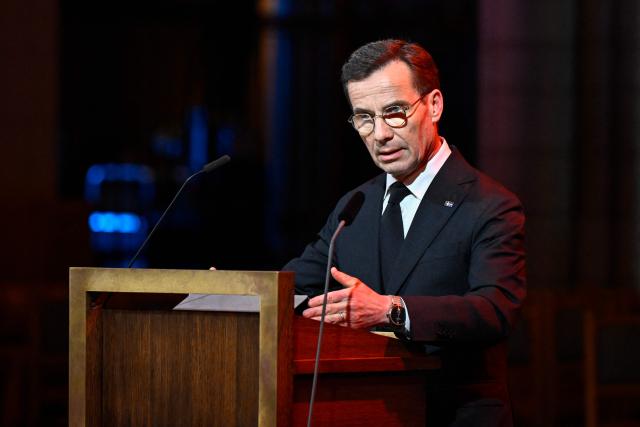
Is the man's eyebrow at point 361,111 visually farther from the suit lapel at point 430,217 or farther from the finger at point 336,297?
the finger at point 336,297

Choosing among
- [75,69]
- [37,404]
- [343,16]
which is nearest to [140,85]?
[75,69]

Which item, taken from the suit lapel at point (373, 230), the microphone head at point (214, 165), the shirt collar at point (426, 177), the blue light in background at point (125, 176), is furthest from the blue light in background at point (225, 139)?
the microphone head at point (214, 165)

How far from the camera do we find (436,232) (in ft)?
7.47

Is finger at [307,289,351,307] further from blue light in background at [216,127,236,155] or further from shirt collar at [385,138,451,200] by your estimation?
blue light in background at [216,127,236,155]

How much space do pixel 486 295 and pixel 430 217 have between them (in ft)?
0.86

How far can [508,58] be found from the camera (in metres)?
7.02

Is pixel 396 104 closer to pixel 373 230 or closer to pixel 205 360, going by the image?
pixel 373 230

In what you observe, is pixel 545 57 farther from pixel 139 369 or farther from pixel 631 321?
pixel 139 369

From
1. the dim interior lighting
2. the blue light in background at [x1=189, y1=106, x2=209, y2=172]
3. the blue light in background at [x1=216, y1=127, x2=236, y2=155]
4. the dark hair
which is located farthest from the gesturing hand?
the blue light in background at [x1=189, y1=106, x2=209, y2=172]

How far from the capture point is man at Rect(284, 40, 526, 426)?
2.18m

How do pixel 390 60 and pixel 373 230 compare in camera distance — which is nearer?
pixel 390 60

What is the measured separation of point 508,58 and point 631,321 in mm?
2828

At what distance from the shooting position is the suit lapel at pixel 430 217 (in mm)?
2281

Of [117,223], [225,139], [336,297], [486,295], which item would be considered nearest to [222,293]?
[336,297]
